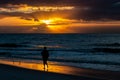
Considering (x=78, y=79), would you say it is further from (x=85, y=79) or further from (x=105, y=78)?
(x=105, y=78)

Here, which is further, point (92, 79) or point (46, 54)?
point (46, 54)

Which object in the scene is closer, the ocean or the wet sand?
the wet sand

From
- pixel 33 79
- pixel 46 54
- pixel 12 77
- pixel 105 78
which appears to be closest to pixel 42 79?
pixel 33 79

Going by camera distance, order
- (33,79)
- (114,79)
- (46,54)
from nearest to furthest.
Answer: (33,79) < (114,79) < (46,54)

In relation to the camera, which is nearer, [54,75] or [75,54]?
[54,75]

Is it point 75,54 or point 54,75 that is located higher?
point 75,54

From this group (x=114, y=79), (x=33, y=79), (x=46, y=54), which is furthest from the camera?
(x=46, y=54)

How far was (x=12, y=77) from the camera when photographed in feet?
61.2

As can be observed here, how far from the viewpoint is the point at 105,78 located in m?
19.4

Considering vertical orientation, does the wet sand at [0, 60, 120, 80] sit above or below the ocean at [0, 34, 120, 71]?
below

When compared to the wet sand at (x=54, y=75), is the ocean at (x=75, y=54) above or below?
above

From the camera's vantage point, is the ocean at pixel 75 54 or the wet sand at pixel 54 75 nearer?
the wet sand at pixel 54 75

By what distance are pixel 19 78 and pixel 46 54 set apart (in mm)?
6023

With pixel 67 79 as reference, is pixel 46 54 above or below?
above
